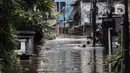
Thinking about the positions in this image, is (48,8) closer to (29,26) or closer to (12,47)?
(12,47)

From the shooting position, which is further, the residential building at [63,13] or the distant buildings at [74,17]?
the residential building at [63,13]

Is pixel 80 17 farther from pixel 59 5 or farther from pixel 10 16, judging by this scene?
pixel 10 16

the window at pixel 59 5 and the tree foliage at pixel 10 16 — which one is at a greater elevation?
the window at pixel 59 5

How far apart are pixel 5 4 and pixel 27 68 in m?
7.63

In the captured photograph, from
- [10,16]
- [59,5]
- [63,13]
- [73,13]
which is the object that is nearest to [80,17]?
[73,13]

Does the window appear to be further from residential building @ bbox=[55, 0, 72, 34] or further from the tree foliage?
the tree foliage

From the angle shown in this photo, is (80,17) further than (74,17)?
No

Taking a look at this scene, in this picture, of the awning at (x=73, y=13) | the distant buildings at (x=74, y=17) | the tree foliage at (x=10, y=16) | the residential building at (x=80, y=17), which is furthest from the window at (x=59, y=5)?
the tree foliage at (x=10, y=16)

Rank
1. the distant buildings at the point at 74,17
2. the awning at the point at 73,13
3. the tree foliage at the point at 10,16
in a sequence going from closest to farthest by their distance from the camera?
the tree foliage at the point at 10,16
the distant buildings at the point at 74,17
the awning at the point at 73,13

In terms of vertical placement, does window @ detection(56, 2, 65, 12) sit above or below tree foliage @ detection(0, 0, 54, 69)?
above

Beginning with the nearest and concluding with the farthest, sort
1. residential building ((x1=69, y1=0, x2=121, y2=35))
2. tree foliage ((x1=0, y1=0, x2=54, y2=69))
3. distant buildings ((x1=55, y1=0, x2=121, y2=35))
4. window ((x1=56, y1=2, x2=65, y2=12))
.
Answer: tree foliage ((x1=0, y1=0, x2=54, y2=69)) < residential building ((x1=69, y1=0, x2=121, y2=35)) < distant buildings ((x1=55, y1=0, x2=121, y2=35)) < window ((x1=56, y1=2, x2=65, y2=12))

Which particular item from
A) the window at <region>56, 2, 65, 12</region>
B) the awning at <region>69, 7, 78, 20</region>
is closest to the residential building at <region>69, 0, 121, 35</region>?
the awning at <region>69, 7, 78, 20</region>

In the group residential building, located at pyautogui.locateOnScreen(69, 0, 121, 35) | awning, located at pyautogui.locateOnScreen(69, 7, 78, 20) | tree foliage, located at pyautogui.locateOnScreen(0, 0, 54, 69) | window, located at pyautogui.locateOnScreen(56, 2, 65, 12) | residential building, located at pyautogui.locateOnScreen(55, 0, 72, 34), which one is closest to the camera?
tree foliage, located at pyautogui.locateOnScreen(0, 0, 54, 69)

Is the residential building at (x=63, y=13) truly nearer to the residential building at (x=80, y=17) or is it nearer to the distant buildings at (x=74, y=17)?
the distant buildings at (x=74, y=17)
